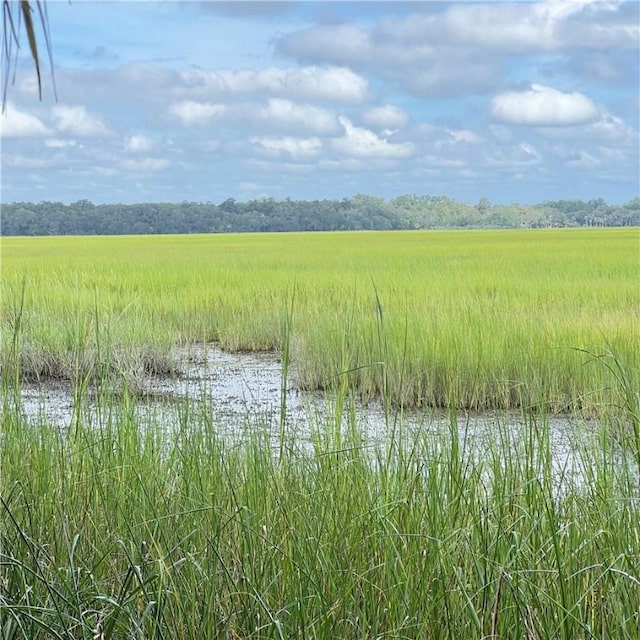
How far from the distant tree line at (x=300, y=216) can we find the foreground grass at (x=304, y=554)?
77.4 feet

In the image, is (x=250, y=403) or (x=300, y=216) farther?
(x=300, y=216)

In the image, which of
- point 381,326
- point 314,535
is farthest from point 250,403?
point 314,535

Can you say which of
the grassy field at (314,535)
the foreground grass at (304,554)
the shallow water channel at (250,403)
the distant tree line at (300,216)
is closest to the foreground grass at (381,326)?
the shallow water channel at (250,403)

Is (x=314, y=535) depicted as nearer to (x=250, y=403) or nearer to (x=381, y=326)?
(x=381, y=326)

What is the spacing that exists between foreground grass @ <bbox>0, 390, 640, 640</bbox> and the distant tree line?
23579 millimetres

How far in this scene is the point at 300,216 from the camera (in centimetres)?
5350

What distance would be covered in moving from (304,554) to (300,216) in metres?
52.1

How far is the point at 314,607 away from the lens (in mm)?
1765

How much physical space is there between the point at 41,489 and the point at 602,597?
1.61 metres

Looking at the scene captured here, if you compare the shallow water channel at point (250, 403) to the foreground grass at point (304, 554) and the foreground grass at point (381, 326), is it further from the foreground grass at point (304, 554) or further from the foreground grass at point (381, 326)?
the foreground grass at point (304, 554)

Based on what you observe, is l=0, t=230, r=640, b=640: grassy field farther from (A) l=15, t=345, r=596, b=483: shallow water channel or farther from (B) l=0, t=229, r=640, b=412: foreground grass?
(A) l=15, t=345, r=596, b=483: shallow water channel

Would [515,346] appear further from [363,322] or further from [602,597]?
[602,597]

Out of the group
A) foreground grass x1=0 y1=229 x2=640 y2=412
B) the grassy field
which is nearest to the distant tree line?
foreground grass x1=0 y1=229 x2=640 y2=412

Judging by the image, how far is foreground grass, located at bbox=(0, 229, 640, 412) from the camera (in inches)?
207
